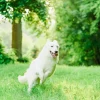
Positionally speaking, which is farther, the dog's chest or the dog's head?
the dog's chest

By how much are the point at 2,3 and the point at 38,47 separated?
64.5 feet

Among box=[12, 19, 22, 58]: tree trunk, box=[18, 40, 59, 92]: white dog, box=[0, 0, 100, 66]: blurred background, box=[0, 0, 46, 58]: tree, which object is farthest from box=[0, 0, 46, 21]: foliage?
box=[18, 40, 59, 92]: white dog

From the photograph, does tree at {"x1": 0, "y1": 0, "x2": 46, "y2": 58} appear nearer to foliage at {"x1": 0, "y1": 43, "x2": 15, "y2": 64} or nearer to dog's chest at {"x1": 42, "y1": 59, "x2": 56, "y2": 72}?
foliage at {"x1": 0, "y1": 43, "x2": 15, "y2": 64}

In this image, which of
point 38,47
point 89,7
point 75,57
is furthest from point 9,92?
point 38,47

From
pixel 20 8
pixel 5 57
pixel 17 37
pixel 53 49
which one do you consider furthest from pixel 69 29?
pixel 53 49

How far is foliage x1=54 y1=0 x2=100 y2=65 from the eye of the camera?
76.7 feet

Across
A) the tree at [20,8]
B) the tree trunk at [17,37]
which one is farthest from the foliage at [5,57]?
the tree trunk at [17,37]

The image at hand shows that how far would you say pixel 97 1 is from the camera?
20391 mm

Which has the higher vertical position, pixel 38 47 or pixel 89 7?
pixel 89 7

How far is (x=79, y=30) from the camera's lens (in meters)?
Answer: 24.7

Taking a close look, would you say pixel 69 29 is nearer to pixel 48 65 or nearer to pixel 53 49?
pixel 48 65

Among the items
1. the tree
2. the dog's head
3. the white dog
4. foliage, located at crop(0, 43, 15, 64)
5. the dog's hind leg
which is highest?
the tree

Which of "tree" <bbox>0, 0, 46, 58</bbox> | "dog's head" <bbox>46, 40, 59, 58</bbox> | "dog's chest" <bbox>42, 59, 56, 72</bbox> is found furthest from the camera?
"tree" <bbox>0, 0, 46, 58</bbox>

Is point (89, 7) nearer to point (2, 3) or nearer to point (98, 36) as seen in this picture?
point (98, 36)
